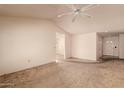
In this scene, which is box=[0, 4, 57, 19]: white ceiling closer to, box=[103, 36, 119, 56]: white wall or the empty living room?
the empty living room

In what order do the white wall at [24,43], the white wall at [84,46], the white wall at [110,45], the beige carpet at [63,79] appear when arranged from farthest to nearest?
the white wall at [110,45]
the white wall at [84,46]
the white wall at [24,43]
the beige carpet at [63,79]

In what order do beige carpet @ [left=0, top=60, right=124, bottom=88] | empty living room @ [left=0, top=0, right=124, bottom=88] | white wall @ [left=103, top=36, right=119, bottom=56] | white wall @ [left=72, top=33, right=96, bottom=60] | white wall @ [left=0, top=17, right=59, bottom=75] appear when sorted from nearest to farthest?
beige carpet @ [left=0, top=60, right=124, bottom=88] → empty living room @ [left=0, top=0, right=124, bottom=88] → white wall @ [left=0, top=17, right=59, bottom=75] → white wall @ [left=72, top=33, right=96, bottom=60] → white wall @ [left=103, top=36, right=119, bottom=56]

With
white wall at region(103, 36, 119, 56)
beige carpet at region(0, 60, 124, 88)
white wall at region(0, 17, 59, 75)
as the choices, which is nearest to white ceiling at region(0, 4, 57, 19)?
white wall at region(0, 17, 59, 75)

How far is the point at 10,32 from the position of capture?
416cm

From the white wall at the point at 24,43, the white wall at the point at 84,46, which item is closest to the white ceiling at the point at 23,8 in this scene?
the white wall at the point at 24,43

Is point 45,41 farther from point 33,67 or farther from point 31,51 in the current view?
point 33,67

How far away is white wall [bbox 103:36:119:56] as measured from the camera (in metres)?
9.95

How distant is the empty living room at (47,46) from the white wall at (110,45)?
3959 mm

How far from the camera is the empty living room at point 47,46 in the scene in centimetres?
327

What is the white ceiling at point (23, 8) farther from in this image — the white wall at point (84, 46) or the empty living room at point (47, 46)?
the white wall at point (84, 46)

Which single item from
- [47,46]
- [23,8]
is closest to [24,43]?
[47,46]

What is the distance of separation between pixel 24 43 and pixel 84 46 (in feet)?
15.2

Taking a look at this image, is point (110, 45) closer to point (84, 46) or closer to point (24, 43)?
point (84, 46)
